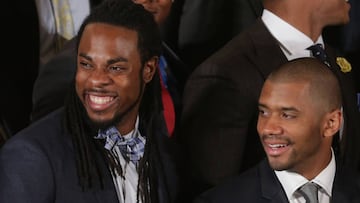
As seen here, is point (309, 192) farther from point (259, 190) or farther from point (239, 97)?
point (239, 97)

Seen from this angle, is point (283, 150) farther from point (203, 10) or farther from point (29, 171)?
point (203, 10)

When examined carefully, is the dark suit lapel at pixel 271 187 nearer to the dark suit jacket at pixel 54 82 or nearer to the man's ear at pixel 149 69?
the man's ear at pixel 149 69

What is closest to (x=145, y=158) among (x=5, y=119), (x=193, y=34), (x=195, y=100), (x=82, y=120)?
(x=82, y=120)

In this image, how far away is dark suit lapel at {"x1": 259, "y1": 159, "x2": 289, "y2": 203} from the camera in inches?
90.6

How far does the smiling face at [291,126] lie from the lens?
230cm

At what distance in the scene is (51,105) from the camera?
245 cm

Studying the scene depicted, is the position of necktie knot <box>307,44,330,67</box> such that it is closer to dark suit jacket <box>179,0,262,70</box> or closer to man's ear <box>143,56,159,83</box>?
dark suit jacket <box>179,0,262,70</box>

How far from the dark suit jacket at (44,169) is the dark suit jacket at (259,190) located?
274 mm

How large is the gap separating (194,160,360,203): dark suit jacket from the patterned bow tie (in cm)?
18

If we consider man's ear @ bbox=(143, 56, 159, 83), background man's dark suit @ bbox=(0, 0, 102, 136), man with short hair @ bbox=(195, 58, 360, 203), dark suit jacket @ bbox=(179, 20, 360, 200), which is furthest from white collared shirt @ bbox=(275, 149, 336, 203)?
background man's dark suit @ bbox=(0, 0, 102, 136)

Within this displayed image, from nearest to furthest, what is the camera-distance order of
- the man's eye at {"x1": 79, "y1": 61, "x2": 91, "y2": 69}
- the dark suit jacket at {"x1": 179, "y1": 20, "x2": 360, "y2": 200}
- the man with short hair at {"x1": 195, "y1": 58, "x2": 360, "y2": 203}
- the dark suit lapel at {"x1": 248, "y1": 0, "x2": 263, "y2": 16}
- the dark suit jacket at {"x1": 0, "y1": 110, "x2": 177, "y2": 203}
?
the dark suit jacket at {"x1": 0, "y1": 110, "x2": 177, "y2": 203} < the man's eye at {"x1": 79, "y1": 61, "x2": 91, "y2": 69} < the man with short hair at {"x1": 195, "y1": 58, "x2": 360, "y2": 203} < the dark suit jacket at {"x1": 179, "y1": 20, "x2": 360, "y2": 200} < the dark suit lapel at {"x1": 248, "y1": 0, "x2": 263, "y2": 16}

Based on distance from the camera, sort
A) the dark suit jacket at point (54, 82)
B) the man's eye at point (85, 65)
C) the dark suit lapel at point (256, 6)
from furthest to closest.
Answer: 1. the dark suit lapel at point (256, 6)
2. the dark suit jacket at point (54, 82)
3. the man's eye at point (85, 65)

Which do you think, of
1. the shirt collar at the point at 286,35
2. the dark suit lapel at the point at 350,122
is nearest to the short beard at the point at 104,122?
the shirt collar at the point at 286,35

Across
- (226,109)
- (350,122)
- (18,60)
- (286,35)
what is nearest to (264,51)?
(286,35)
